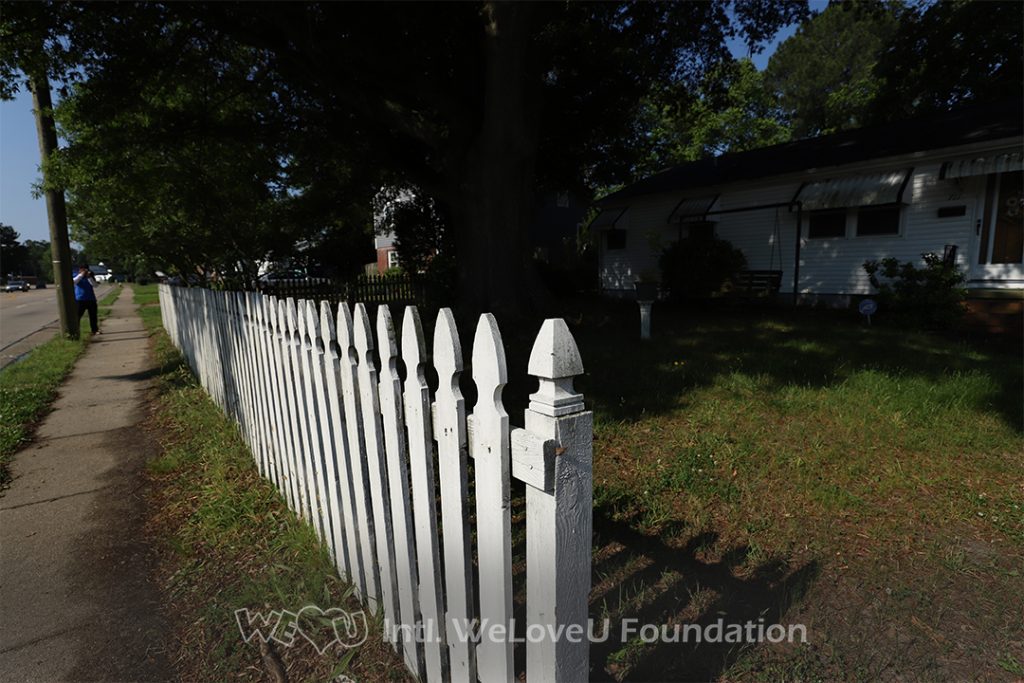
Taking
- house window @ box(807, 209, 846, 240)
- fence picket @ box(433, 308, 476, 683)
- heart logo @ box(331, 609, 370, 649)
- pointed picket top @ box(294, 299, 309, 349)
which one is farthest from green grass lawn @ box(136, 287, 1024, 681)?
house window @ box(807, 209, 846, 240)

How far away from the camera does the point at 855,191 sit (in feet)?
35.7

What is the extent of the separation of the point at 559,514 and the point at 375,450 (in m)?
0.84

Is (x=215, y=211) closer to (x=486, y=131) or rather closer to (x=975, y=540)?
(x=486, y=131)

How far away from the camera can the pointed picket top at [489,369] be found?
4.00 ft

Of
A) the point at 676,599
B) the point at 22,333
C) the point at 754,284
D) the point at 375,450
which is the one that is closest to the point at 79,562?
the point at 375,450

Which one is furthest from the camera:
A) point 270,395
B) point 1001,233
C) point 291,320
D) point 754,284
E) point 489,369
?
point 754,284

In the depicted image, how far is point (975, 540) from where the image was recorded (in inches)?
102

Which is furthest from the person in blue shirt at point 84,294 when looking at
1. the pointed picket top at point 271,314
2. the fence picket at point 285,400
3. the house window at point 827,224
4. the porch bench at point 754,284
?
the house window at point 827,224

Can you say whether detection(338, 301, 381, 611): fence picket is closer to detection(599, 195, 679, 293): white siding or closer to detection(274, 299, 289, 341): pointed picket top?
detection(274, 299, 289, 341): pointed picket top

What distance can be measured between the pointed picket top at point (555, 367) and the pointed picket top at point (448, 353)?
0.28 meters

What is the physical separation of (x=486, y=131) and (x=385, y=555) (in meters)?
7.97

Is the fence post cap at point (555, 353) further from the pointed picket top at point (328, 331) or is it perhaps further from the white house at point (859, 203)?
the white house at point (859, 203)

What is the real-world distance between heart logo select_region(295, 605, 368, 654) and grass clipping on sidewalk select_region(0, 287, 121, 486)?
10.4 feet

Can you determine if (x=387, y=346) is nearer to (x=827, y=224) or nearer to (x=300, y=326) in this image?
(x=300, y=326)
